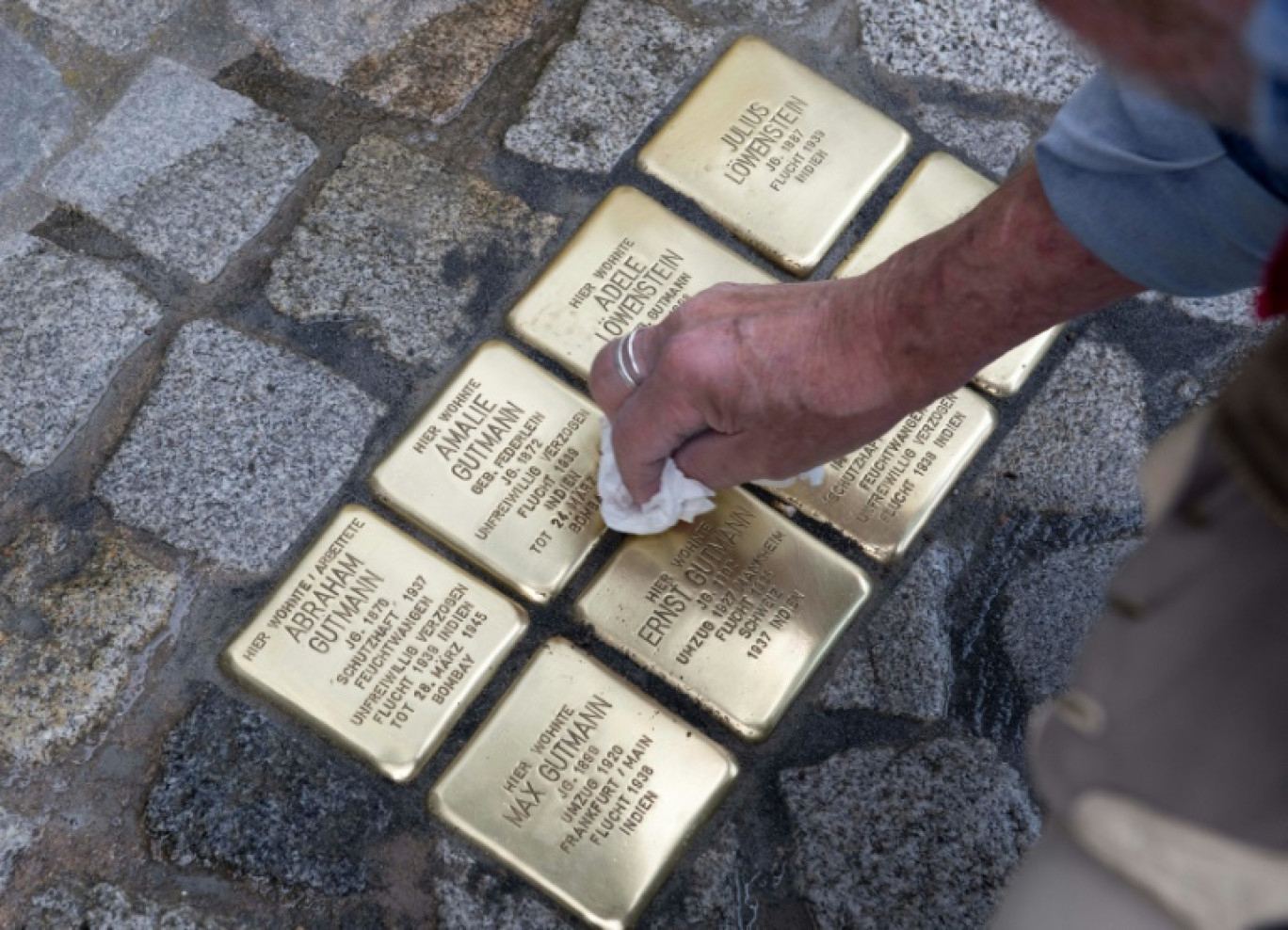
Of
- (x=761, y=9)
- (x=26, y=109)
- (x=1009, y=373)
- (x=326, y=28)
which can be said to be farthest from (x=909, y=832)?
(x=26, y=109)

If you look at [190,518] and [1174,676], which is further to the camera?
[190,518]

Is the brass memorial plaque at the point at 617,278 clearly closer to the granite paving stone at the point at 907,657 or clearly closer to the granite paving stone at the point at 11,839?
→ the granite paving stone at the point at 907,657

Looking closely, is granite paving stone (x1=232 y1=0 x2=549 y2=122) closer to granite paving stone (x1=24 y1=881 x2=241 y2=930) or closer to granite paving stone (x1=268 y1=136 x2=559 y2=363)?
granite paving stone (x1=268 y1=136 x2=559 y2=363)

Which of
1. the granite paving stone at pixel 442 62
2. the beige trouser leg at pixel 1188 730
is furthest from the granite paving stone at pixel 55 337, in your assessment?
the beige trouser leg at pixel 1188 730

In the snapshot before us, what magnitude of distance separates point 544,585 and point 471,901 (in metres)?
0.34

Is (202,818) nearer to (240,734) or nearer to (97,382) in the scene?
(240,734)

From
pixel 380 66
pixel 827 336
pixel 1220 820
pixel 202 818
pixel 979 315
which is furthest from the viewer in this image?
pixel 380 66

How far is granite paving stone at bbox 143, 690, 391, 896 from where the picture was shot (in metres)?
1.19

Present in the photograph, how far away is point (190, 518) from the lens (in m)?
1.30

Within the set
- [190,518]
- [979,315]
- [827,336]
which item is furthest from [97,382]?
[979,315]

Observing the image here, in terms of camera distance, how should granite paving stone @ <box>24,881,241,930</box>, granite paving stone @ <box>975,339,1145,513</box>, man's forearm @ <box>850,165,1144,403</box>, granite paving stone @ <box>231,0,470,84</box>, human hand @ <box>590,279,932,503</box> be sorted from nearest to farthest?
man's forearm @ <box>850,165,1144,403</box> < human hand @ <box>590,279,932,503</box> < granite paving stone @ <box>24,881,241,930</box> < granite paving stone @ <box>975,339,1145,513</box> < granite paving stone @ <box>231,0,470,84</box>

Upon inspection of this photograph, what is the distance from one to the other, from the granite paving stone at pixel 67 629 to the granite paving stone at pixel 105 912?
14cm

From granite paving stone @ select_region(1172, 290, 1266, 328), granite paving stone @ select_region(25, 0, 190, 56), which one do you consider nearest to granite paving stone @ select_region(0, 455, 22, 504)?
granite paving stone @ select_region(25, 0, 190, 56)

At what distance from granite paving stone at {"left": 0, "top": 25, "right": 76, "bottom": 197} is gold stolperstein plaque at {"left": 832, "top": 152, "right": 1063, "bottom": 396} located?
0.98 meters
